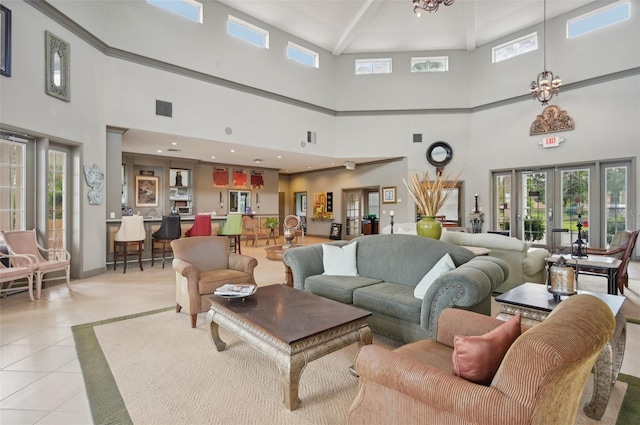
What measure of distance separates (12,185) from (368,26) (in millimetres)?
8795

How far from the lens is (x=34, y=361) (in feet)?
8.21

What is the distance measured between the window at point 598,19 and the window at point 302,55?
6486 millimetres

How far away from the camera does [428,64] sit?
9.70 metres

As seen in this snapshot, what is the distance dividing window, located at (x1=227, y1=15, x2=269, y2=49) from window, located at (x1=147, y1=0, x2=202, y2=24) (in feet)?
2.42

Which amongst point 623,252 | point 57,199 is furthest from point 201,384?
point 623,252

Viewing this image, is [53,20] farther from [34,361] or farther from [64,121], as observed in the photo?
[34,361]

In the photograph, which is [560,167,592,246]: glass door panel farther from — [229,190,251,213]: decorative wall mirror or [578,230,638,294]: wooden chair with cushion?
[229,190,251,213]: decorative wall mirror

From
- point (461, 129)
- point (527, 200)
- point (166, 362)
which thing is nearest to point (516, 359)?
point (166, 362)

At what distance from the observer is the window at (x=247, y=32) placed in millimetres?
7723

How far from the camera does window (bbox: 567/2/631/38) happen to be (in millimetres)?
6930

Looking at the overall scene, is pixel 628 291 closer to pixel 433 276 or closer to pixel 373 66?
pixel 433 276

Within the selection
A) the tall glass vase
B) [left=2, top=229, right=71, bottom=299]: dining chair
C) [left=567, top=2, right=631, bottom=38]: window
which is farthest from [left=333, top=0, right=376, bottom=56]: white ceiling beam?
[left=2, top=229, right=71, bottom=299]: dining chair

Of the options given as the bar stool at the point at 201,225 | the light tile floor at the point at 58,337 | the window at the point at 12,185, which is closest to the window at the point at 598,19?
the light tile floor at the point at 58,337

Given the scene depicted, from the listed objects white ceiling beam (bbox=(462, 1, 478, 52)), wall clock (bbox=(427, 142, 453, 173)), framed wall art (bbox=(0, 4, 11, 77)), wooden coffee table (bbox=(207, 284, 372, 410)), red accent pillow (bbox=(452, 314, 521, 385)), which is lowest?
wooden coffee table (bbox=(207, 284, 372, 410))
